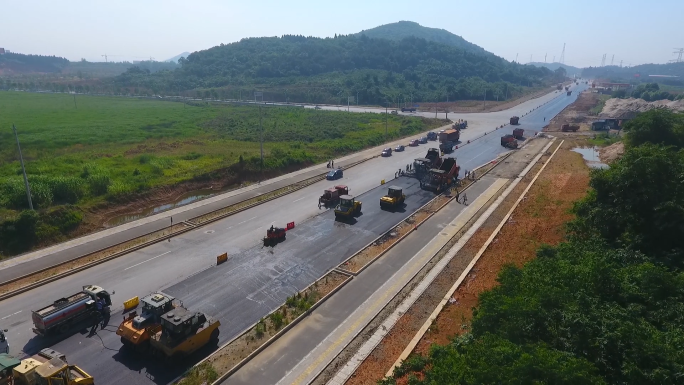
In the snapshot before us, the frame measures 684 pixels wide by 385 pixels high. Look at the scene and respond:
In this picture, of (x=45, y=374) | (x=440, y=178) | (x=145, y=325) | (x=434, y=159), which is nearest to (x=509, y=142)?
(x=434, y=159)

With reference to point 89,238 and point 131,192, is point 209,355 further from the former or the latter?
point 131,192

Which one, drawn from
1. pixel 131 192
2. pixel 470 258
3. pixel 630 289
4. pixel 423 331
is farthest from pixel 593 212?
pixel 131 192

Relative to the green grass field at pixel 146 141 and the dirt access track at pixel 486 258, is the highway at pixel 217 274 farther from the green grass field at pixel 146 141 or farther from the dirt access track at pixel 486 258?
the green grass field at pixel 146 141

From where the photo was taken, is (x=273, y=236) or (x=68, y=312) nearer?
(x=68, y=312)

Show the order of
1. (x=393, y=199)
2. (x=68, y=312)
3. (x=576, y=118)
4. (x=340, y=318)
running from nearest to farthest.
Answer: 1. (x=68, y=312)
2. (x=340, y=318)
3. (x=393, y=199)
4. (x=576, y=118)

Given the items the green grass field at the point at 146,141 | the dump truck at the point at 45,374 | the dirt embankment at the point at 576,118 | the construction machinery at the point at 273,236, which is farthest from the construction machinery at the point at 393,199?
the dirt embankment at the point at 576,118

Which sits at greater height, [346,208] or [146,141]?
[146,141]

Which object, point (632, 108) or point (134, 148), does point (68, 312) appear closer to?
point (134, 148)

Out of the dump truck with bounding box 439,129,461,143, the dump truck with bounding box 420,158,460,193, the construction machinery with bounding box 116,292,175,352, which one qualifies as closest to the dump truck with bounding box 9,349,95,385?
the construction machinery with bounding box 116,292,175,352
